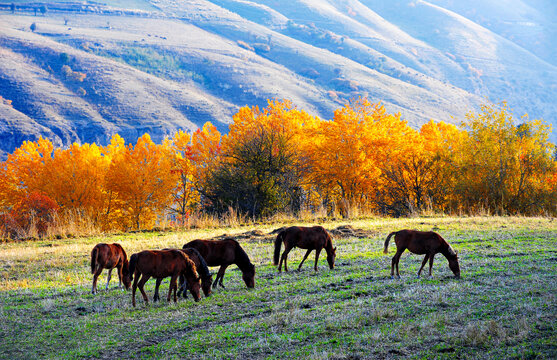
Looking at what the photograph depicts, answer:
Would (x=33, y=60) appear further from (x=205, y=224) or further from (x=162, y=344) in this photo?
(x=162, y=344)

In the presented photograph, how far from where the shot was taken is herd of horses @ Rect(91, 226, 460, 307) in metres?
10.0

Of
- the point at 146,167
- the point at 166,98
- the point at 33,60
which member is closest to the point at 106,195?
the point at 146,167

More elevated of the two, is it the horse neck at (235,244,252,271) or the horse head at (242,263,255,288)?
the horse neck at (235,244,252,271)

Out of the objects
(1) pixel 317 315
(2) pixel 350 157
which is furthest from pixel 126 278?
(2) pixel 350 157

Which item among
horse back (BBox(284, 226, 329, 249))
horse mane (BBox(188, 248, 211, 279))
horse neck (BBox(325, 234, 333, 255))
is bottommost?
horse mane (BBox(188, 248, 211, 279))

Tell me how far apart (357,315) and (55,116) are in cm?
16860

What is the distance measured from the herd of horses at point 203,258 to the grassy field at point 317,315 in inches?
13.7

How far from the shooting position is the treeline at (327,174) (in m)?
31.2

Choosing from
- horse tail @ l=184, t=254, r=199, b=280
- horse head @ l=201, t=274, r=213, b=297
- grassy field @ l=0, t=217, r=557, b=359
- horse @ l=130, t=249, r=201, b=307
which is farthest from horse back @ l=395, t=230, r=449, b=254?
horse @ l=130, t=249, r=201, b=307

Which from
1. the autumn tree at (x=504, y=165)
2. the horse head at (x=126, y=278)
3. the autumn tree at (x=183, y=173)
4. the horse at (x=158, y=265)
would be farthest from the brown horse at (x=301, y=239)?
the autumn tree at (x=183, y=173)

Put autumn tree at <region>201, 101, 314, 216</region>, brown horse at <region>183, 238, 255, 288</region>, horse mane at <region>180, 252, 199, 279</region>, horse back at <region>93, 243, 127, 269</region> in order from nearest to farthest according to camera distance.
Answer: horse mane at <region>180, 252, 199, 279</region>
brown horse at <region>183, 238, 255, 288</region>
horse back at <region>93, 243, 127, 269</region>
autumn tree at <region>201, 101, 314, 216</region>

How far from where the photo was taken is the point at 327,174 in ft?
135

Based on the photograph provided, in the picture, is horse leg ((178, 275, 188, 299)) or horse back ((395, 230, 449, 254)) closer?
horse leg ((178, 275, 188, 299))

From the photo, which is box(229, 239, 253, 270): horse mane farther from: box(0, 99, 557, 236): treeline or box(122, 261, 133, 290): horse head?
box(0, 99, 557, 236): treeline
